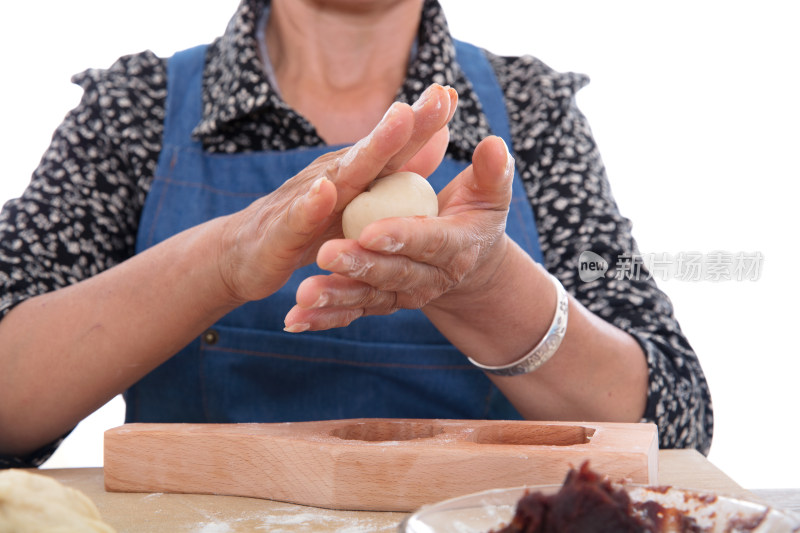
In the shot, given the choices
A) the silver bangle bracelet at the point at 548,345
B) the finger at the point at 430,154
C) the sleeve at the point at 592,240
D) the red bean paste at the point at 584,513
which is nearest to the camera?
the red bean paste at the point at 584,513

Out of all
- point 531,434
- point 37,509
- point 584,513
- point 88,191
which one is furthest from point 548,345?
point 88,191

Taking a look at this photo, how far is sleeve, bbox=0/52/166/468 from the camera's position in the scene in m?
1.24

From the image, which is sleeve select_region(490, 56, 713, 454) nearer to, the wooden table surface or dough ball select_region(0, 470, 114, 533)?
the wooden table surface

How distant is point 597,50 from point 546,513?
7.46 feet

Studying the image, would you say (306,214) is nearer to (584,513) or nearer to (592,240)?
(584,513)

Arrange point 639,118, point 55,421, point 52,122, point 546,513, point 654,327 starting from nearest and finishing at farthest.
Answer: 1. point 546,513
2. point 55,421
3. point 654,327
4. point 639,118
5. point 52,122

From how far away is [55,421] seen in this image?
Answer: 1.17 metres

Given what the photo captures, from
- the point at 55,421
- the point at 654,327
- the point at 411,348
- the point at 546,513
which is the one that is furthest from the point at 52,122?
the point at 546,513

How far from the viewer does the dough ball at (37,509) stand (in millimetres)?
613

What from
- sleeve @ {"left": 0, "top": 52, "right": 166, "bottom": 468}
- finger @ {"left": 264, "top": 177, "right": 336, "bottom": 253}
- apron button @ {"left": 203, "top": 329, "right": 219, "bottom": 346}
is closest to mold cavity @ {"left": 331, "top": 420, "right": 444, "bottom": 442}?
finger @ {"left": 264, "top": 177, "right": 336, "bottom": 253}

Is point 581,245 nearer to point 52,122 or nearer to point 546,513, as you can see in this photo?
point 546,513

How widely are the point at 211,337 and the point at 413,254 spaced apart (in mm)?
663

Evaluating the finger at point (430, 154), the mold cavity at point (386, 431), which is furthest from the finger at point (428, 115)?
the mold cavity at point (386, 431)

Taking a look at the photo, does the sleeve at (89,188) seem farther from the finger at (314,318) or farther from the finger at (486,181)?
the finger at (486,181)
